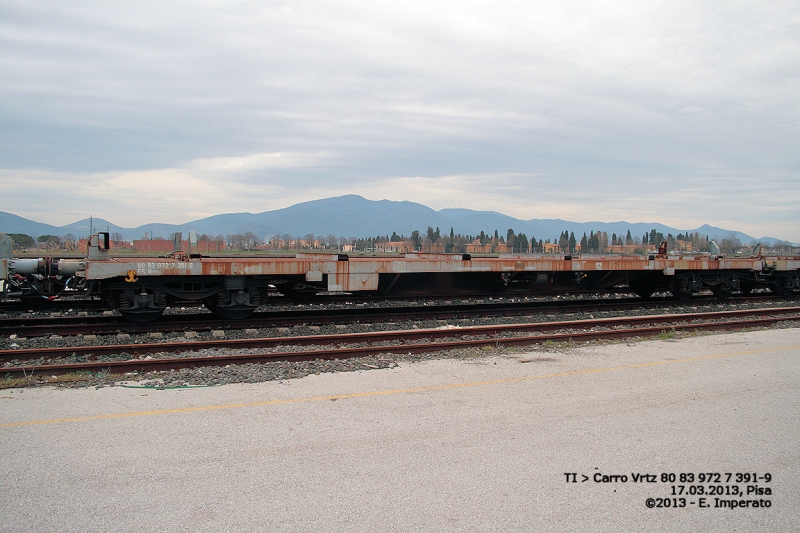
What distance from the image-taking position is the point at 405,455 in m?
4.41

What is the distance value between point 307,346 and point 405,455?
5081 millimetres

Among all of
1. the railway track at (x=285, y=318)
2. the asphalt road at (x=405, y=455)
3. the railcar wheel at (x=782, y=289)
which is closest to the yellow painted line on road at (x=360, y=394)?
the asphalt road at (x=405, y=455)

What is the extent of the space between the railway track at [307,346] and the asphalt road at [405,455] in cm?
119

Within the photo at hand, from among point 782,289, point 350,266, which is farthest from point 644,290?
point 350,266

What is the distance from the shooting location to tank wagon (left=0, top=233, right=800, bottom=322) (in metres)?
9.84

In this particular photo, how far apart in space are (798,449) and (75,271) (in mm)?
11594

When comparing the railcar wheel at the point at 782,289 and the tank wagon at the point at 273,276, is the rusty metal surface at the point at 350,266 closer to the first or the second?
the tank wagon at the point at 273,276

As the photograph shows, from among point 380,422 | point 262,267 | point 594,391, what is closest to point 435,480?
point 380,422

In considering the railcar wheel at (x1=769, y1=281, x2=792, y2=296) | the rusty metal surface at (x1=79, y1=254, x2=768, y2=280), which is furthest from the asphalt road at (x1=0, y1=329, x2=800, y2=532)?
the railcar wheel at (x1=769, y1=281, x2=792, y2=296)

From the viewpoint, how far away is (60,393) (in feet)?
20.0

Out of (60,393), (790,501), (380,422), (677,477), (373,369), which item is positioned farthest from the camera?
(373,369)

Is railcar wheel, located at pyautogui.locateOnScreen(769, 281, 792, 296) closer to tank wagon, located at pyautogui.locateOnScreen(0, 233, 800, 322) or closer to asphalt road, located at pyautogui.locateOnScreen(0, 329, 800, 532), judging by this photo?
tank wagon, located at pyautogui.locateOnScreen(0, 233, 800, 322)

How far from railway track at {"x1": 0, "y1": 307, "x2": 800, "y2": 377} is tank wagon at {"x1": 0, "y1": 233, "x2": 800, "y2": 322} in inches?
69.6

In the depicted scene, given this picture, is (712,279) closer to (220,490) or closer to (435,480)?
(435,480)
